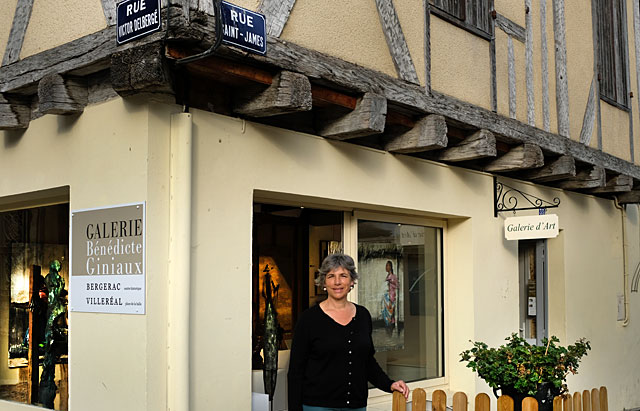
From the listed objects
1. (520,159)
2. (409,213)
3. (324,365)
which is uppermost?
(520,159)

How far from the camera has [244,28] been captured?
4316mm

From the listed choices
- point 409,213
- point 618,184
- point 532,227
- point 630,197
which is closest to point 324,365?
point 409,213

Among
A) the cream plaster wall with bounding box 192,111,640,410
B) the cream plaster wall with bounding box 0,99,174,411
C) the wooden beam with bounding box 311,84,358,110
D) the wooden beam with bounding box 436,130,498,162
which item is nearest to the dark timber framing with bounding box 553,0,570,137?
the cream plaster wall with bounding box 192,111,640,410

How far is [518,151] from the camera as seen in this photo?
7219 mm

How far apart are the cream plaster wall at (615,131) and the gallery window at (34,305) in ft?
20.1

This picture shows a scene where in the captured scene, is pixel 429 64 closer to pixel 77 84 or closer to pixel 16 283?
pixel 77 84

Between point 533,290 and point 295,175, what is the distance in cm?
443

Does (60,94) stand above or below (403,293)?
above

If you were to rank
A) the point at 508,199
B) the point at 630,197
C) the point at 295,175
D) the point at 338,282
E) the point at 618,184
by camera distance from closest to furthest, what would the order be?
the point at 338,282 < the point at 295,175 < the point at 508,199 < the point at 618,184 < the point at 630,197

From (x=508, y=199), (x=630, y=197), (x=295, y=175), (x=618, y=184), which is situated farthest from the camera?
(x=630, y=197)

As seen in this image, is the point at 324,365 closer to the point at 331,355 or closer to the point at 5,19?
the point at 331,355

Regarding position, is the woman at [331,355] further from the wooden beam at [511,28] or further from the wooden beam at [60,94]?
the wooden beam at [511,28]

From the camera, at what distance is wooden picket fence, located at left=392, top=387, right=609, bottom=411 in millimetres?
4781

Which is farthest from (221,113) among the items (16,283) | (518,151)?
(518,151)
